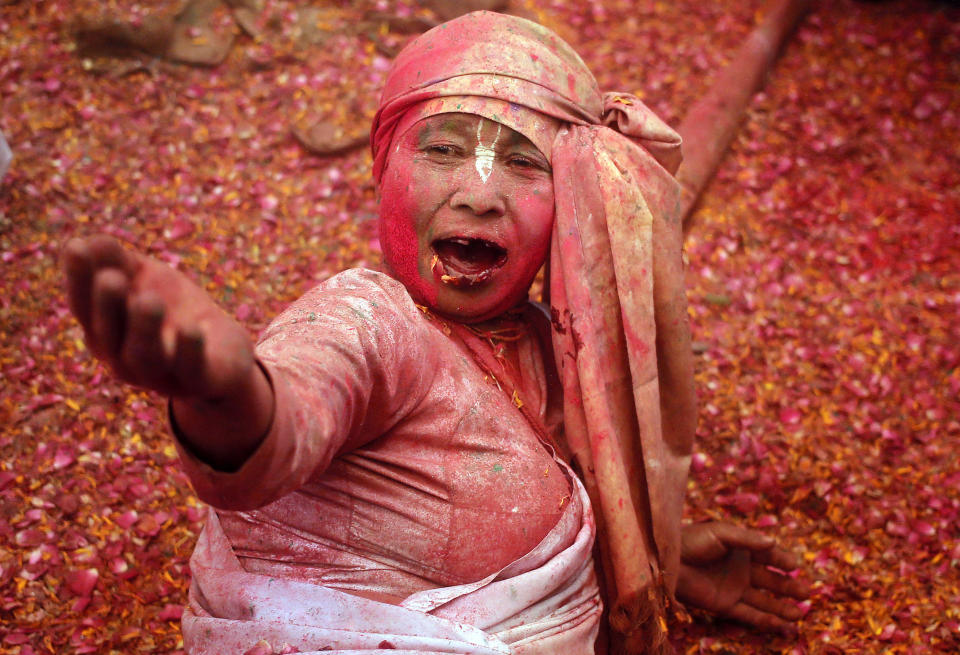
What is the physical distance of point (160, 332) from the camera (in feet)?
4.76

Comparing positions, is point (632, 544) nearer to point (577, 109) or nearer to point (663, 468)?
point (663, 468)

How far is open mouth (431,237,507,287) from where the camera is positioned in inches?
100

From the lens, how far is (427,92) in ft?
8.38

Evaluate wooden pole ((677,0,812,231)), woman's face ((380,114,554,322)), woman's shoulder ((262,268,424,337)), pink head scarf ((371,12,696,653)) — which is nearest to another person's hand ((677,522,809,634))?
pink head scarf ((371,12,696,653))

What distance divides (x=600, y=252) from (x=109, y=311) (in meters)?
1.45

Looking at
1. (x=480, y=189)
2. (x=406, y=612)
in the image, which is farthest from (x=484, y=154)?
(x=406, y=612)

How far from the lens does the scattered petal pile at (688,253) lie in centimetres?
343

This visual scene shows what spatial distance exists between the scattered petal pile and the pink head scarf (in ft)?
2.94

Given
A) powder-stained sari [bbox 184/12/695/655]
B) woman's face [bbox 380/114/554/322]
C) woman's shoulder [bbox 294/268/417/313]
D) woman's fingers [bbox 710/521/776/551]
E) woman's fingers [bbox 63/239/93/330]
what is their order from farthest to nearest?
woman's fingers [bbox 710/521/776/551], woman's face [bbox 380/114/554/322], powder-stained sari [bbox 184/12/695/655], woman's shoulder [bbox 294/268/417/313], woman's fingers [bbox 63/239/93/330]

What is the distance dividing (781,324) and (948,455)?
0.83 m

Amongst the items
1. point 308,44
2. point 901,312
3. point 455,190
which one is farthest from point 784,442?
point 308,44

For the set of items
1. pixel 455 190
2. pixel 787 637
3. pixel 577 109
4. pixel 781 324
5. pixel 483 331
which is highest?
pixel 577 109

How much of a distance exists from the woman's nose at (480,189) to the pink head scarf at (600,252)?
0.12 metres

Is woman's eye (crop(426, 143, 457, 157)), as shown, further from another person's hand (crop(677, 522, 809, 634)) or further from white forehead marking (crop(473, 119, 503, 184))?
another person's hand (crop(677, 522, 809, 634))
